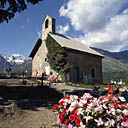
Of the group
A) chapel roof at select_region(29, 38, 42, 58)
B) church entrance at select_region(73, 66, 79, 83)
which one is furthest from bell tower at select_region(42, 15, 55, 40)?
church entrance at select_region(73, 66, 79, 83)

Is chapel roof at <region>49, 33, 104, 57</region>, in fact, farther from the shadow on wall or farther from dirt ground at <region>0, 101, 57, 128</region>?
dirt ground at <region>0, 101, 57, 128</region>

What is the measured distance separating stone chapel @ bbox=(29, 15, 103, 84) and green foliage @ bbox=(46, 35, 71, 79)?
58 cm

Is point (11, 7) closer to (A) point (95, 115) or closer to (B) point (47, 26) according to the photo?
(A) point (95, 115)

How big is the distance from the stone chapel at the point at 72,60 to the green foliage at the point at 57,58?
1.91ft

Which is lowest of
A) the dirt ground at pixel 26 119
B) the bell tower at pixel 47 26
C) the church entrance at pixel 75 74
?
the dirt ground at pixel 26 119

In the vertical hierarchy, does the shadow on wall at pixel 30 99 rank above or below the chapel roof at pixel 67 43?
below

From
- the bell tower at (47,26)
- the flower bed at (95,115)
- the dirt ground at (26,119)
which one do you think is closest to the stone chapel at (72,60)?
the bell tower at (47,26)

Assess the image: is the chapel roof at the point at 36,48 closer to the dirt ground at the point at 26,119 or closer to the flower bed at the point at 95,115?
the dirt ground at the point at 26,119

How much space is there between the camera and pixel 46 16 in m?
21.5

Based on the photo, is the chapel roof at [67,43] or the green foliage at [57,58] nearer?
the green foliage at [57,58]

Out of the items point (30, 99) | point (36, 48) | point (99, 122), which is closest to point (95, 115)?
point (99, 122)

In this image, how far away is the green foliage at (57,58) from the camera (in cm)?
1875

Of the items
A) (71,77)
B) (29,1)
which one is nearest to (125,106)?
(29,1)

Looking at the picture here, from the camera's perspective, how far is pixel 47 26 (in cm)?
2211
